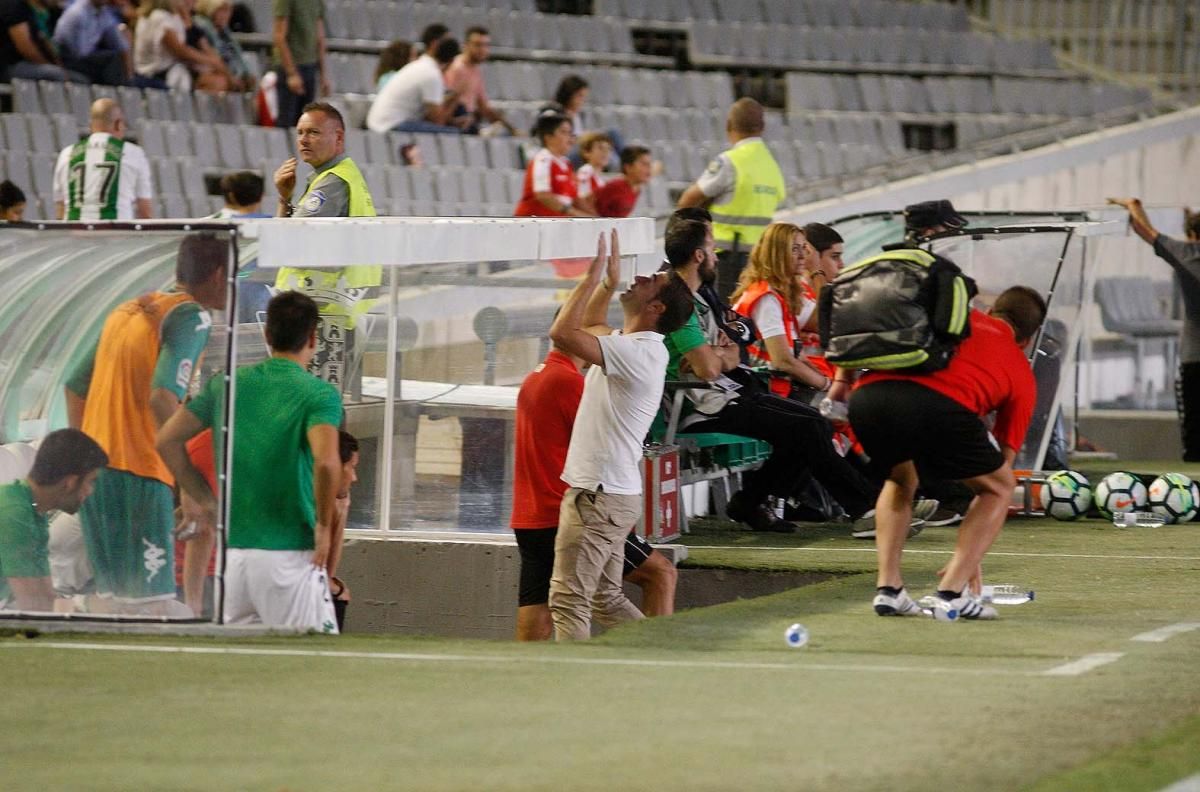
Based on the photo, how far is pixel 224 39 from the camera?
1858 centimetres

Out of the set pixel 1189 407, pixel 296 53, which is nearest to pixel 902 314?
pixel 1189 407

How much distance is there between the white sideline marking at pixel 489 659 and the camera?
6766 millimetres

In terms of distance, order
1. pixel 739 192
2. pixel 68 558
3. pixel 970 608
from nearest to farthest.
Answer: pixel 68 558 < pixel 970 608 < pixel 739 192

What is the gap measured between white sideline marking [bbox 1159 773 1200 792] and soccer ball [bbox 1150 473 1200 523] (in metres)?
7.00

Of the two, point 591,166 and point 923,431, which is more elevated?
point 591,166

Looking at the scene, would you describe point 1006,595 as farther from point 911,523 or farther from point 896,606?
point 911,523

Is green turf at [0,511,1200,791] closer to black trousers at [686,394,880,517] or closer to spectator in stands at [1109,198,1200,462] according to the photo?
black trousers at [686,394,880,517]

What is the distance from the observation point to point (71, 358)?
312 inches

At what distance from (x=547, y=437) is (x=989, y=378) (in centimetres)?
186

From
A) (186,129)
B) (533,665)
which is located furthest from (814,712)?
(186,129)

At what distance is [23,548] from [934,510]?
5.25 meters

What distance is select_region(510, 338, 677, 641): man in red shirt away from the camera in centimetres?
857

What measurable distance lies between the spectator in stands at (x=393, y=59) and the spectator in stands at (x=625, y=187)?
3558mm

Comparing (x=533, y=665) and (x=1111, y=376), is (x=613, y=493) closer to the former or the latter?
(x=533, y=665)
